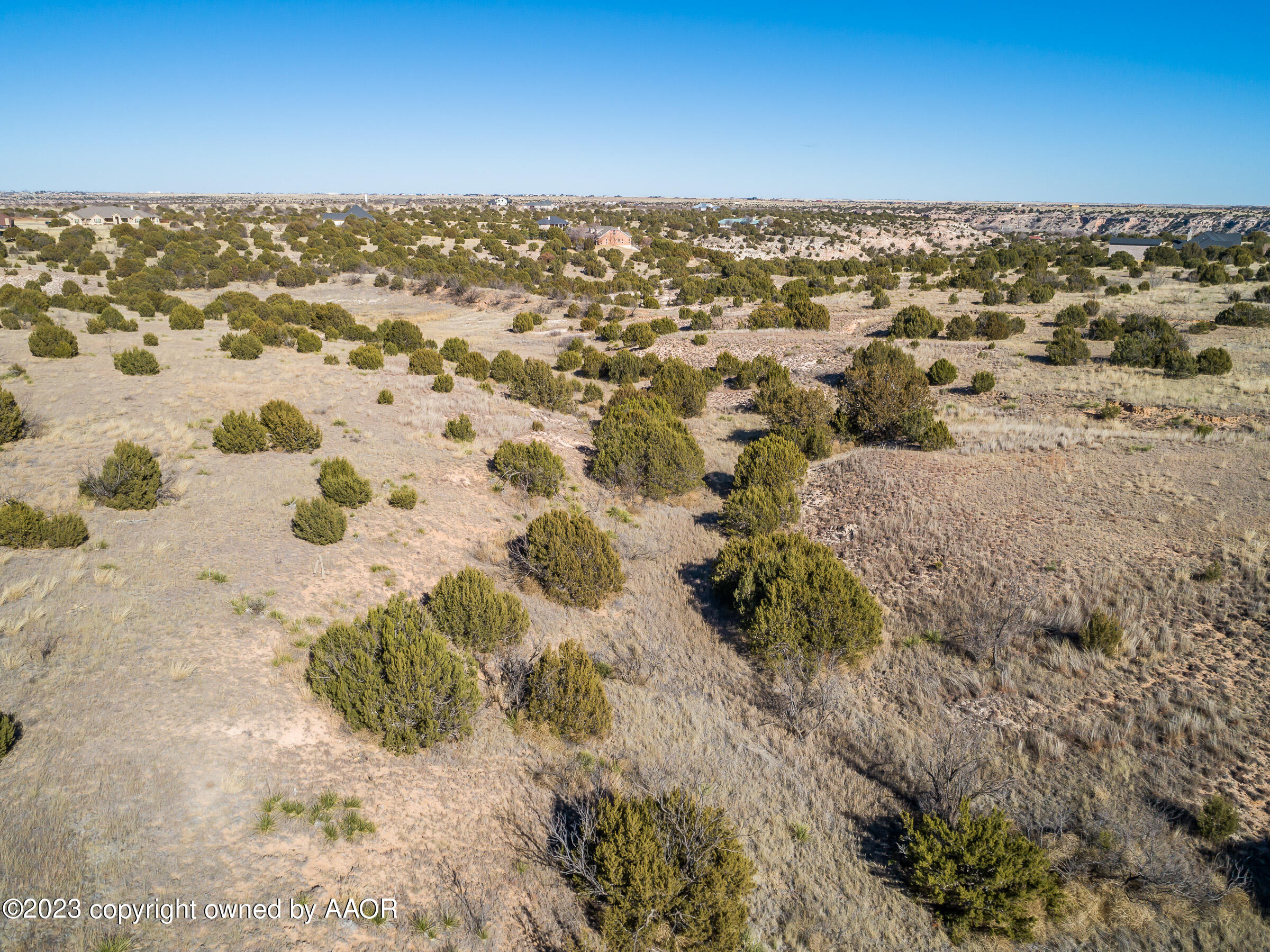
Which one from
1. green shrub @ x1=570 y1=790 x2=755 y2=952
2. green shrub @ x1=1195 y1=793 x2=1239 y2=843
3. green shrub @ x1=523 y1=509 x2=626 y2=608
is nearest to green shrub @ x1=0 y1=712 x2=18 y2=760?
green shrub @ x1=570 y1=790 x2=755 y2=952

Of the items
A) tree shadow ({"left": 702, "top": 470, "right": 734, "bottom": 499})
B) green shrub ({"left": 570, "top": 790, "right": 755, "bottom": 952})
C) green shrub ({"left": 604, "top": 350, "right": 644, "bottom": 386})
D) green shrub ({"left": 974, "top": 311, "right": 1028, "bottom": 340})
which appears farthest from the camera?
green shrub ({"left": 974, "top": 311, "right": 1028, "bottom": 340})

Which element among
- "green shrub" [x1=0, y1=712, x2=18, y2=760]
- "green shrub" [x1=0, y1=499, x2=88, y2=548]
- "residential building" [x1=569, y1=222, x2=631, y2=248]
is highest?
"residential building" [x1=569, y1=222, x2=631, y2=248]

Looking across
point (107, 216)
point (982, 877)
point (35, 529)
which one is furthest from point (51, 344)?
point (107, 216)

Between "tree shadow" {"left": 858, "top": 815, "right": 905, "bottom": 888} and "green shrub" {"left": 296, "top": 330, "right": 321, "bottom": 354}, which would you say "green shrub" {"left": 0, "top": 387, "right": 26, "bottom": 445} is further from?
"tree shadow" {"left": 858, "top": 815, "right": 905, "bottom": 888}

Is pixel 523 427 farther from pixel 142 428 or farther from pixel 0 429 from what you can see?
pixel 0 429

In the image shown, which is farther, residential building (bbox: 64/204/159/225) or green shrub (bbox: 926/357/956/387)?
residential building (bbox: 64/204/159/225)

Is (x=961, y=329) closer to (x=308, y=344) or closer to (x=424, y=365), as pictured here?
(x=424, y=365)

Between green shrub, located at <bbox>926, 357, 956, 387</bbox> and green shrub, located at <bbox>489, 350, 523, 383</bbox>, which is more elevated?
green shrub, located at <bbox>926, 357, 956, 387</bbox>
